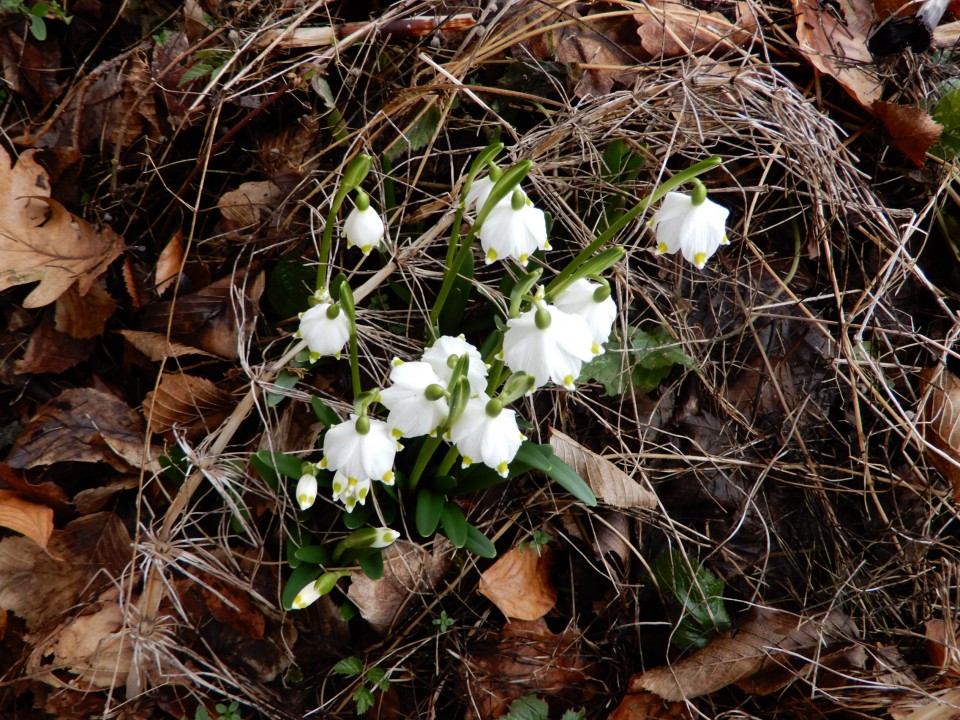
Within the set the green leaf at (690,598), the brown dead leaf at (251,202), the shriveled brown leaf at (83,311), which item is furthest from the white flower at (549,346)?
the shriveled brown leaf at (83,311)

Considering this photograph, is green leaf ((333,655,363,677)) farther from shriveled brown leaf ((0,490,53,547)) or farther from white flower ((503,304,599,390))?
white flower ((503,304,599,390))

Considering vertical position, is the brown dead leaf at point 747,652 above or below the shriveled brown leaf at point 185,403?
below

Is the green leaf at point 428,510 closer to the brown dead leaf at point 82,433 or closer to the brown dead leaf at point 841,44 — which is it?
the brown dead leaf at point 82,433

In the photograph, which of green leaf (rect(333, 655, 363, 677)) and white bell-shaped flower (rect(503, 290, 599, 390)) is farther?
green leaf (rect(333, 655, 363, 677))

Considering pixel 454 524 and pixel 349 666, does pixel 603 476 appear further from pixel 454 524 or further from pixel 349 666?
pixel 349 666

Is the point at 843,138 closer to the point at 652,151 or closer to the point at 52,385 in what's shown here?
the point at 652,151

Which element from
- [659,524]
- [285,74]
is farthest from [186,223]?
[659,524]

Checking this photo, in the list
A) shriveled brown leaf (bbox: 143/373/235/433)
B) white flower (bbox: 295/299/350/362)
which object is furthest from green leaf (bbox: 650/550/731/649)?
shriveled brown leaf (bbox: 143/373/235/433)
